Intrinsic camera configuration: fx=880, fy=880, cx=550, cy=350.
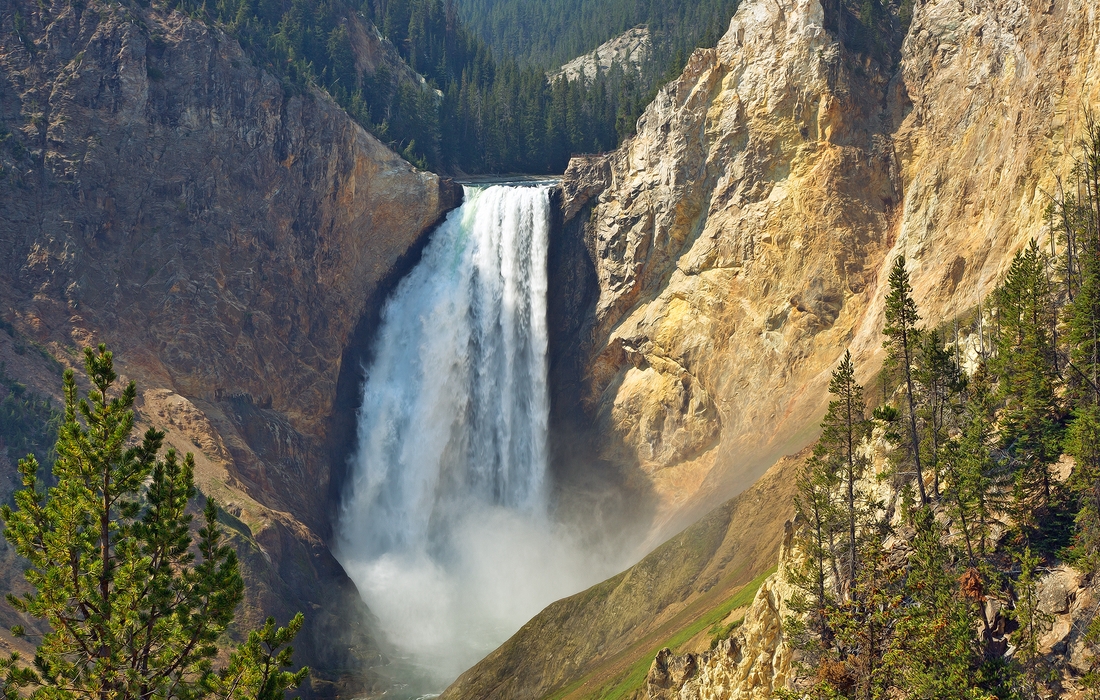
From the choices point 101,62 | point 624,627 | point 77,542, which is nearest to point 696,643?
point 624,627

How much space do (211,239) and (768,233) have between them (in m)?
41.1

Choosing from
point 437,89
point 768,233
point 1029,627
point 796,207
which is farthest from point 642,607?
point 437,89

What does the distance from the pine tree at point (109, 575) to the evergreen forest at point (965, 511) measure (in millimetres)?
14264

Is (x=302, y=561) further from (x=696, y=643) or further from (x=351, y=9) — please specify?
(x=351, y=9)

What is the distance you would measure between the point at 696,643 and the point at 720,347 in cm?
2676

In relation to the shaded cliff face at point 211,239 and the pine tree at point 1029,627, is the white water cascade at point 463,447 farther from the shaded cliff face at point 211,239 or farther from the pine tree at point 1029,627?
the pine tree at point 1029,627

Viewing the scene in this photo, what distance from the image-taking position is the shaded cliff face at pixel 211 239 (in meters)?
59.3

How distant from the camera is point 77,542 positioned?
1714cm

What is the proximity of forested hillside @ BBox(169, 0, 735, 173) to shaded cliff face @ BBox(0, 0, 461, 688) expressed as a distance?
683 centimetres

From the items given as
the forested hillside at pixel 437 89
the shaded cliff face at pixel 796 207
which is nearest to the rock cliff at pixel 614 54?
the forested hillside at pixel 437 89

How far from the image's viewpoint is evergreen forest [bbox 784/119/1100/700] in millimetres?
21422

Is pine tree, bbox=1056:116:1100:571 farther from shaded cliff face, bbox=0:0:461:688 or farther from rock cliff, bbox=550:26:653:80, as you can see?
rock cliff, bbox=550:26:653:80

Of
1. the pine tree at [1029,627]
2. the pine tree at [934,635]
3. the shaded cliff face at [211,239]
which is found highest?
the shaded cliff face at [211,239]

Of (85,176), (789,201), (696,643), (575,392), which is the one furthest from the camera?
(575,392)
